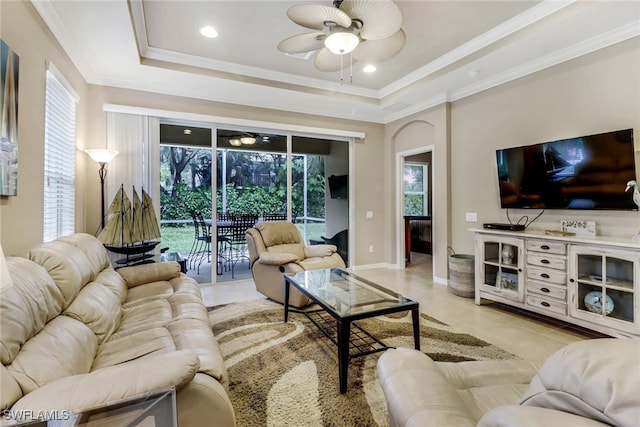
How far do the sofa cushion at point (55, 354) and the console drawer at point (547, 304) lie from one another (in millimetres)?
3655

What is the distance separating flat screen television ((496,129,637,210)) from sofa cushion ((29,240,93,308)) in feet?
13.9

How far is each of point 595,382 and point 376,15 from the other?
2.34 metres

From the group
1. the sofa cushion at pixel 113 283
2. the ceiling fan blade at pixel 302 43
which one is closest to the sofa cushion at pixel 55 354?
the sofa cushion at pixel 113 283

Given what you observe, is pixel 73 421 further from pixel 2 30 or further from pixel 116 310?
pixel 2 30

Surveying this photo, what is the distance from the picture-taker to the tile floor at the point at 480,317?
2.65m

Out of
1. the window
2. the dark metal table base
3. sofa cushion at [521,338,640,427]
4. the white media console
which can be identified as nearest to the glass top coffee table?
the dark metal table base

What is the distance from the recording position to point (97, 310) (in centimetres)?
183

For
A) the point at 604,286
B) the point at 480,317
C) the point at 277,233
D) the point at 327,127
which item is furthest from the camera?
the point at 327,127

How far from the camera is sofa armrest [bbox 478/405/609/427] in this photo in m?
0.58

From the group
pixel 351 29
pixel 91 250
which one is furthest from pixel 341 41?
pixel 91 250

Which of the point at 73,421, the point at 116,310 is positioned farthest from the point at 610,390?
the point at 116,310

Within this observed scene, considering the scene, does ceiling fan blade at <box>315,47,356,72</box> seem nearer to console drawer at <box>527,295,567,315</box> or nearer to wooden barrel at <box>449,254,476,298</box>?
wooden barrel at <box>449,254,476,298</box>

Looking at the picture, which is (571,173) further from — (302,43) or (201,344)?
(201,344)

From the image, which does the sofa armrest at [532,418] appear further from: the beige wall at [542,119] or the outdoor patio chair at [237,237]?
the outdoor patio chair at [237,237]
